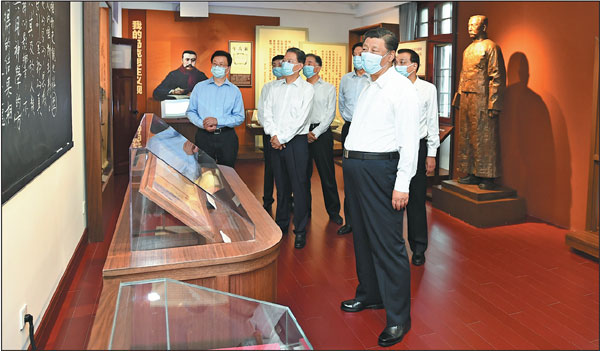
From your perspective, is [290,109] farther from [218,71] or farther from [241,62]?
[241,62]

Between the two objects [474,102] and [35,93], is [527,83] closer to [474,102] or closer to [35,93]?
[474,102]

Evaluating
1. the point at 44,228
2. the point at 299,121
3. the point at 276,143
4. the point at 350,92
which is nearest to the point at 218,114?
the point at 276,143

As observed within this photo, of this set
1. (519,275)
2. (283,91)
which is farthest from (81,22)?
(519,275)

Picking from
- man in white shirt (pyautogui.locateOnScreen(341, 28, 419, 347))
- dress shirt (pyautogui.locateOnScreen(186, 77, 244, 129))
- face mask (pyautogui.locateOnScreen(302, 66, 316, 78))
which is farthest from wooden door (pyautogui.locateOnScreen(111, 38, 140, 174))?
man in white shirt (pyautogui.locateOnScreen(341, 28, 419, 347))

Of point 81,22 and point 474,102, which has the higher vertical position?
point 81,22

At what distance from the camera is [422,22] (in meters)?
8.03

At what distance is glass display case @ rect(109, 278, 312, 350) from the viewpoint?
58.1 inches

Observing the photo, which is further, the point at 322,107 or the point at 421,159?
the point at 322,107

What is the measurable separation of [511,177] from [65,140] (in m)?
4.30

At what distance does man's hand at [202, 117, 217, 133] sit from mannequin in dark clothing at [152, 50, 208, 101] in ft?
14.3

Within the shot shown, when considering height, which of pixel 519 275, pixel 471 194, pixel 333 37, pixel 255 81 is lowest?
pixel 519 275

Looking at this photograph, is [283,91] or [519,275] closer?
[519,275]

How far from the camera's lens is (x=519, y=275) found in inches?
141

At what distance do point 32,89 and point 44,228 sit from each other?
2.41ft
